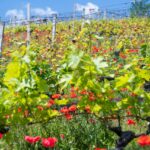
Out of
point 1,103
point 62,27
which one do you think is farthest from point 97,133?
point 62,27

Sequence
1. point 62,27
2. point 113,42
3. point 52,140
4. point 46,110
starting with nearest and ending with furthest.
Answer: point 52,140, point 46,110, point 113,42, point 62,27

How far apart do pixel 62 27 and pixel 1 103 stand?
2745cm

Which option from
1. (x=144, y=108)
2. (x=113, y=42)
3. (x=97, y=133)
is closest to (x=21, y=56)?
(x=144, y=108)

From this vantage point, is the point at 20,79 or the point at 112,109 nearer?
the point at 20,79

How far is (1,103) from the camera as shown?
4281 millimetres

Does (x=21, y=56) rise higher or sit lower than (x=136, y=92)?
higher

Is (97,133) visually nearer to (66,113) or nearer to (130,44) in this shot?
(66,113)

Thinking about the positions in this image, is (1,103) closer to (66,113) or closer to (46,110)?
(46,110)

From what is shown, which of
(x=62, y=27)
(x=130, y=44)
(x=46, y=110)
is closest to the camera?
(x=46, y=110)

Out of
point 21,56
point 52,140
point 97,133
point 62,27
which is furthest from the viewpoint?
point 62,27

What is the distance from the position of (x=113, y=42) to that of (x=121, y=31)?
Result: 188 inches

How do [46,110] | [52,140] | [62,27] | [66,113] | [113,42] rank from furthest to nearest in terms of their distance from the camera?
[62,27] → [113,42] → [66,113] → [46,110] → [52,140]

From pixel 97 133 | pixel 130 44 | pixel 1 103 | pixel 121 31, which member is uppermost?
pixel 121 31

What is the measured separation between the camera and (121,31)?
955 inches
